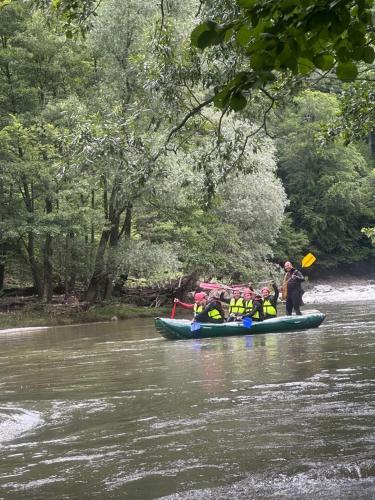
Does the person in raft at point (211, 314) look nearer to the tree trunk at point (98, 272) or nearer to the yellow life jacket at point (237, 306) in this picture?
the yellow life jacket at point (237, 306)

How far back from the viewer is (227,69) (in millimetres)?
8172

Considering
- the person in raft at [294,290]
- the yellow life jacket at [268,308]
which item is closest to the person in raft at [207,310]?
the yellow life jacket at [268,308]

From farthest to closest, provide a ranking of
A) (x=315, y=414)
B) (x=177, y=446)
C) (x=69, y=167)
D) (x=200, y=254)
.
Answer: (x=200, y=254) → (x=69, y=167) → (x=315, y=414) → (x=177, y=446)

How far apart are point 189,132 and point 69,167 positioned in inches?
69.1

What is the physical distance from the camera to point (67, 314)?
2227 cm

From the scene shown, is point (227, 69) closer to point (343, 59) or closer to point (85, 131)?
point (85, 131)

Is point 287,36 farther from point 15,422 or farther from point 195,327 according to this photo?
point 195,327

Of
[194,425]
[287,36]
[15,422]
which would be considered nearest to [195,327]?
[15,422]

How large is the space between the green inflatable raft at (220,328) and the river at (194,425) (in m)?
2.62

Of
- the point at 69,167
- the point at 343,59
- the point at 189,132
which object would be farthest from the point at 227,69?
the point at 343,59

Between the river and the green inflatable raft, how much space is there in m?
2.62

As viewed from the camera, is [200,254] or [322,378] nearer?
[322,378]

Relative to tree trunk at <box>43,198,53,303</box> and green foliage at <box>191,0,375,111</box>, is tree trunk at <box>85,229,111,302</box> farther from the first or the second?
green foliage at <box>191,0,375,111</box>

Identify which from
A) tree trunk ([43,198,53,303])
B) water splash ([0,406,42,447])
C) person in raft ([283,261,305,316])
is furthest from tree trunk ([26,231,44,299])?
water splash ([0,406,42,447])
